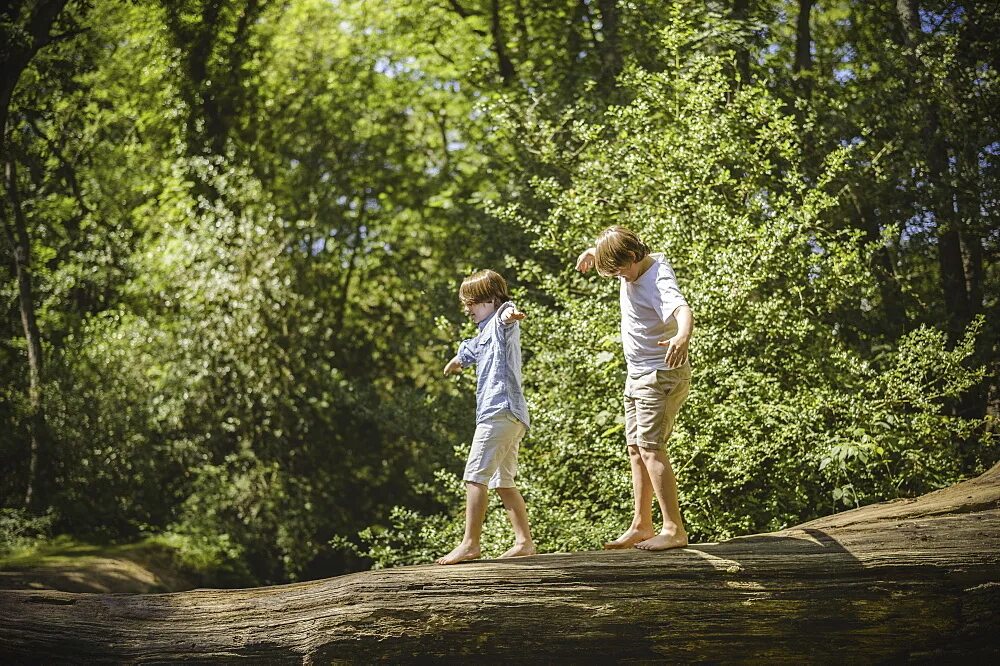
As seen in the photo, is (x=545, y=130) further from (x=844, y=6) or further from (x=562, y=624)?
(x=844, y=6)

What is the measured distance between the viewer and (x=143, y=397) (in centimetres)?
1383

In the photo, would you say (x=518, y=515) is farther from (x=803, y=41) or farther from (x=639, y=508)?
(x=803, y=41)

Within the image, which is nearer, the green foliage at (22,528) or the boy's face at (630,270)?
the boy's face at (630,270)

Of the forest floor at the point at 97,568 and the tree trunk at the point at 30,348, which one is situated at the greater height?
the tree trunk at the point at 30,348

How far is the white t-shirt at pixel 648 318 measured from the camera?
495 centimetres

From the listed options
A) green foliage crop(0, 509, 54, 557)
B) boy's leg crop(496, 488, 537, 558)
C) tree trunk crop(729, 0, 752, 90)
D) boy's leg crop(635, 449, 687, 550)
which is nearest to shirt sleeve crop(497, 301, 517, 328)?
boy's leg crop(496, 488, 537, 558)

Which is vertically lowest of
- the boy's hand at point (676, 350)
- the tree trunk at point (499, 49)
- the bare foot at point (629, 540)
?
the bare foot at point (629, 540)

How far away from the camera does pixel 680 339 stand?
4.61 meters

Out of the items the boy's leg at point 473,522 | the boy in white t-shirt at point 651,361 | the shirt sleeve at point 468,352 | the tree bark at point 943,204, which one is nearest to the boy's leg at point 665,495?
the boy in white t-shirt at point 651,361

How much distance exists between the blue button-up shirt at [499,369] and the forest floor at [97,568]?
5.92 m

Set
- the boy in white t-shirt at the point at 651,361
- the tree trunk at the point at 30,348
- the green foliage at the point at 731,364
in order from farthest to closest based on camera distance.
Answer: the tree trunk at the point at 30,348 < the green foliage at the point at 731,364 < the boy in white t-shirt at the point at 651,361

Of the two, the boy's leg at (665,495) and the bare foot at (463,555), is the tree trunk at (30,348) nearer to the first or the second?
the bare foot at (463,555)

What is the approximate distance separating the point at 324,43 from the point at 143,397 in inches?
329

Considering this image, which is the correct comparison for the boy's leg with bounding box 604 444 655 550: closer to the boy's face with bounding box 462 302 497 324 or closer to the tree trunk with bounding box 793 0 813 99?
the boy's face with bounding box 462 302 497 324
